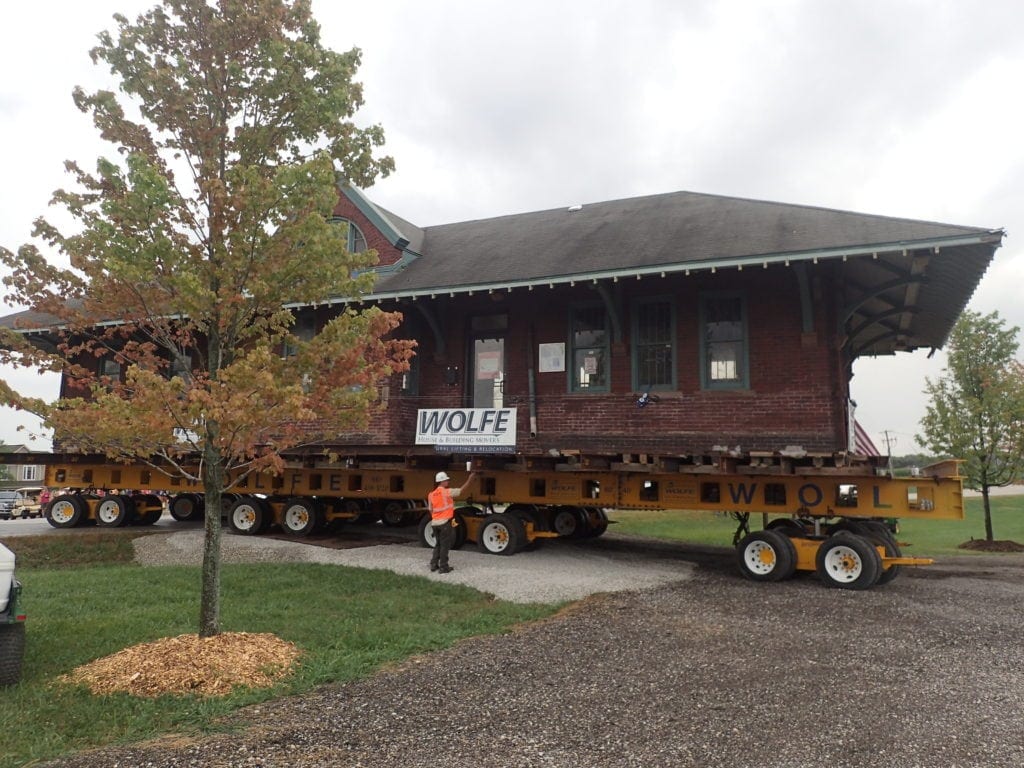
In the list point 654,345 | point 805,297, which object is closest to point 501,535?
point 654,345

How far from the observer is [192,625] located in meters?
8.00

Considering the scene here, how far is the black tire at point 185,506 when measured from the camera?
65.6 feet

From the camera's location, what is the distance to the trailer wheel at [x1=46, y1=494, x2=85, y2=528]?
1904 centimetres

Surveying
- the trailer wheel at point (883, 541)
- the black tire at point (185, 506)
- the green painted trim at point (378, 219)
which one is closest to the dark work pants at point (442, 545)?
the trailer wheel at point (883, 541)

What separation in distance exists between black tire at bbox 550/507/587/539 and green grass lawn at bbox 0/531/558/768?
5.78 m

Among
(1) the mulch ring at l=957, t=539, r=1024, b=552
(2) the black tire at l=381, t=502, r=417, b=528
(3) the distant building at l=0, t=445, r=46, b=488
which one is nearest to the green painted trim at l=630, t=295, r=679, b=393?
(2) the black tire at l=381, t=502, r=417, b=528

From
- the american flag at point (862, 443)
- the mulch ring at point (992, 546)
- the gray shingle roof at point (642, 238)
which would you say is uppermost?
the gray shingle roof at point (642, 238)

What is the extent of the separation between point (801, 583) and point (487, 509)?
247 inches

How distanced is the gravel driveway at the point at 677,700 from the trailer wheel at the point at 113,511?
1450cm

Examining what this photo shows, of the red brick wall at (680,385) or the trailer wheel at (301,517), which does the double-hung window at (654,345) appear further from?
the trailer wheel at (301,517)

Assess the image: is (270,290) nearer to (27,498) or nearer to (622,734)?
(622,734)

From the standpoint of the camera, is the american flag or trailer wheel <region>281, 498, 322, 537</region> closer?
the american flag

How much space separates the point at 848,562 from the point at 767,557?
1.23 m

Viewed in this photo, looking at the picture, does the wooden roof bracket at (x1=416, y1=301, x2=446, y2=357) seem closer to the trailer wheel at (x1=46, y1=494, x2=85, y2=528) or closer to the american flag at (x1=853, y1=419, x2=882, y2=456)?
the american flag at (x1=853, y1=419, x2=882, y2=456)
